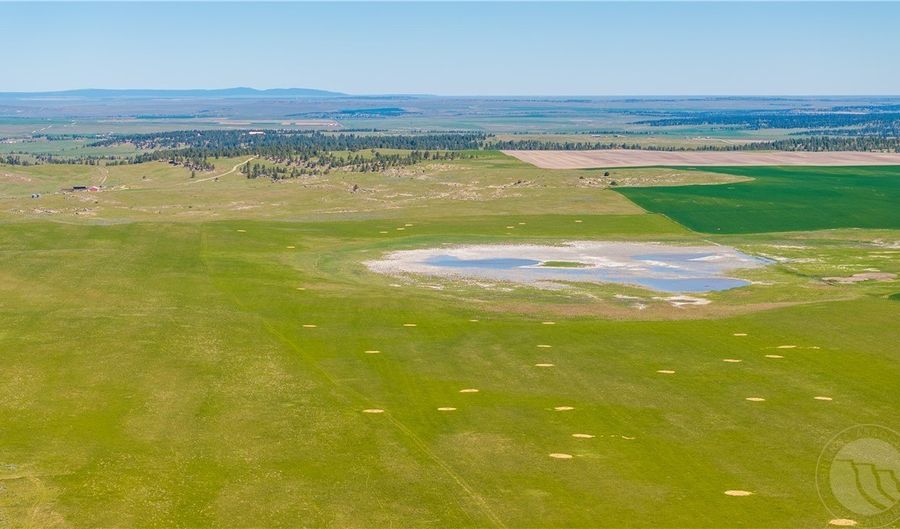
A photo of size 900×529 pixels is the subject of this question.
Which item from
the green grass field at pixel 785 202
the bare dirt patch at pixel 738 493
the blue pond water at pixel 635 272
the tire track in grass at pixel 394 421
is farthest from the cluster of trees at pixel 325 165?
the bare dirt patch at pixel 738 493

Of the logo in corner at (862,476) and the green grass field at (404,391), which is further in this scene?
the green grass field at (404,391)

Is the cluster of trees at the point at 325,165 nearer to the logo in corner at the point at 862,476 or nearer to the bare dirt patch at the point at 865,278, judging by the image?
the bare dirt patch at the point at 865,278

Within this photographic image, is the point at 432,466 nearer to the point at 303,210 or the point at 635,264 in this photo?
the point at 635,264

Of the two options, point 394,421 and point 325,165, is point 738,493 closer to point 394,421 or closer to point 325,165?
point 394,421

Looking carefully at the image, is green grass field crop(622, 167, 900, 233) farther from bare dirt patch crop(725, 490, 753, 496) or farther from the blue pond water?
bare dirt patch crop(725, 490, 753, 496)

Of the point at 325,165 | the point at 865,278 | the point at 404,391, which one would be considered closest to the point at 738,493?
the point at 404,391

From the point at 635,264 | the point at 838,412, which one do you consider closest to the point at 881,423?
the point at 838,412
